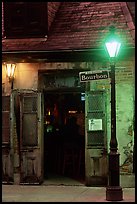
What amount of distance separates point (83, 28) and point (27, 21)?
1837 millimetres

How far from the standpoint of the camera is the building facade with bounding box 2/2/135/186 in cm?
1305

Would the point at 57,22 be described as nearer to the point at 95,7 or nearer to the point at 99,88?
the point at 95,7

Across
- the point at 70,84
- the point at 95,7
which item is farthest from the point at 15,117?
the point at 95,7

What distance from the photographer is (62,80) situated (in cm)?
1373

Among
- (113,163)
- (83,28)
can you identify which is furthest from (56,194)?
(83,28)

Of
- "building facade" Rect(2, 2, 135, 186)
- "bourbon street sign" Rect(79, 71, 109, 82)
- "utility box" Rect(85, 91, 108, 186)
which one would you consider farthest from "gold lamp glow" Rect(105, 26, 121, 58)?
"utility box" Rect(85, 91, 108, 186)

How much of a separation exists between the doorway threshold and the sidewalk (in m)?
0.33

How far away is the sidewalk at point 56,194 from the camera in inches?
439

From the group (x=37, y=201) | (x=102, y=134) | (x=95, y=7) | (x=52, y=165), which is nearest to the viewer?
(x=37, y=201)

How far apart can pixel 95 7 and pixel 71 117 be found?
428 cm

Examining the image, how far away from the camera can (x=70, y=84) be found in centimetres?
1364

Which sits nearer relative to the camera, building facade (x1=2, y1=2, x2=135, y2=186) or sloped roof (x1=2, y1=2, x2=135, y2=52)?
building facade (x1=2, y1=2, x2=135, y2=186)

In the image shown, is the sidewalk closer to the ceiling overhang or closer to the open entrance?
the open entrance

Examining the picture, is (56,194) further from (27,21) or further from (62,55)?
(27,21)
